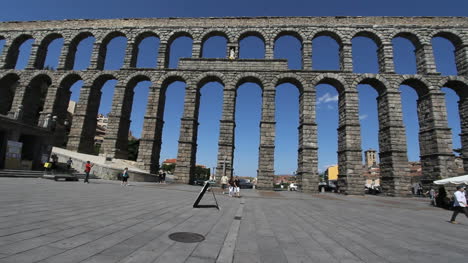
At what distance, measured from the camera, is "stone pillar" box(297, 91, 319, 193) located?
67.5ft

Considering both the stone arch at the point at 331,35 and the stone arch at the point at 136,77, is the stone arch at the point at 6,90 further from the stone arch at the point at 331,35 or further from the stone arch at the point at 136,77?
the stone arch at the point at 331,35

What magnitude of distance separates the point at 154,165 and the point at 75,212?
18304mm

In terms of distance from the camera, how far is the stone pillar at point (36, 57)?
27047 mm

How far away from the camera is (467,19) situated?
23.0 meters

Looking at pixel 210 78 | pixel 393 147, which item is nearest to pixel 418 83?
pixel 393 147

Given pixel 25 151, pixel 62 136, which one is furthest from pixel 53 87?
pixel 25 151

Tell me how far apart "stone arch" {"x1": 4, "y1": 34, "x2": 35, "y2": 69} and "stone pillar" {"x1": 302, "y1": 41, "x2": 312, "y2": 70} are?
111ft

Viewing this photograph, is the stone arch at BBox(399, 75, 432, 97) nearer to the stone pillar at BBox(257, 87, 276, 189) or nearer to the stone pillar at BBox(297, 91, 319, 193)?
the stone pillar at BBox(297, 91, 319, 193)

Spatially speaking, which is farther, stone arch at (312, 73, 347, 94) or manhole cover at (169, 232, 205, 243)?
stone arch at (312, 73, 347, 94)

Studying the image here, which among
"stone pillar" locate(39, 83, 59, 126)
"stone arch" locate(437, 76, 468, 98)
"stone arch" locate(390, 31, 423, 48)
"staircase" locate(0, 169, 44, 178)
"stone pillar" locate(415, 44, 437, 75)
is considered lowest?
"staircase" locate(0, 169, 44, 178)

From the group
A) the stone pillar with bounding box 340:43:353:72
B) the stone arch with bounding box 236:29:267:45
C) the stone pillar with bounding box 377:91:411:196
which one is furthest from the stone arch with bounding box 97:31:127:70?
the stone pillar with bounding box 377:91:411:196

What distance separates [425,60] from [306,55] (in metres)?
11.7

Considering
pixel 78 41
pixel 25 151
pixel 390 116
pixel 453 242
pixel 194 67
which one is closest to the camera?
pixel 453 242

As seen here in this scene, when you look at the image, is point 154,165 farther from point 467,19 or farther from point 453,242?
point 467,19
